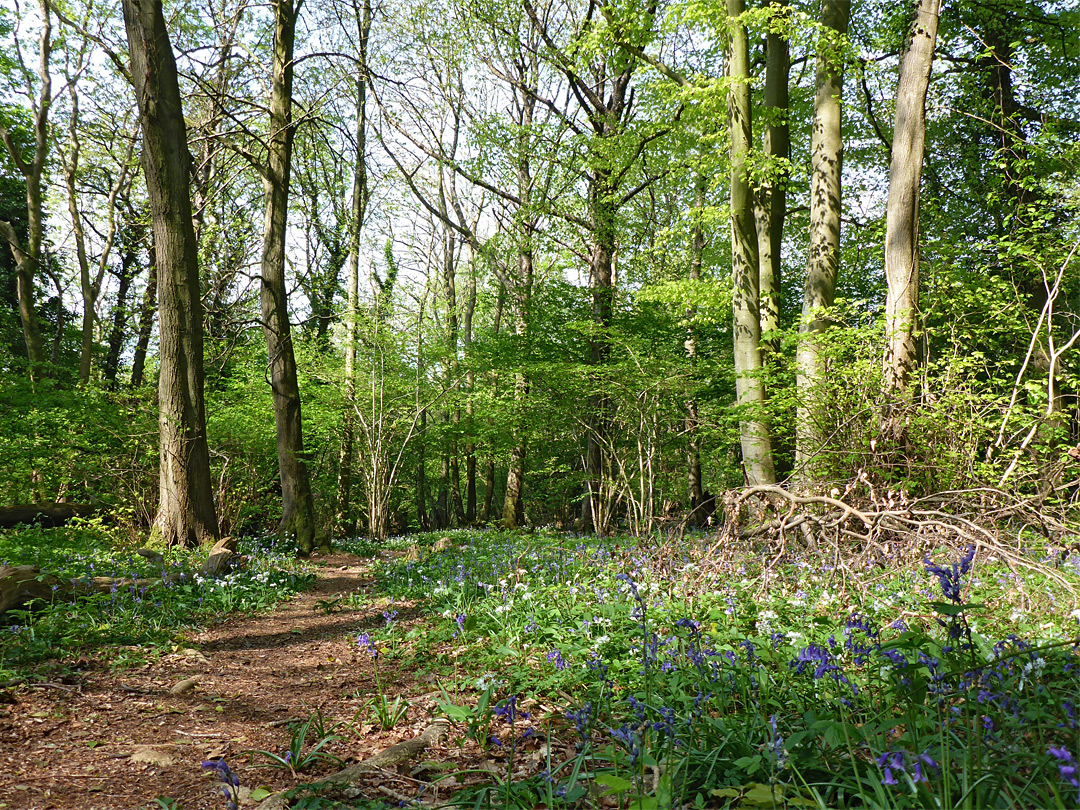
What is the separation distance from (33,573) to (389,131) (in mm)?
17561

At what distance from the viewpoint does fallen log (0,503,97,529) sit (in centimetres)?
844

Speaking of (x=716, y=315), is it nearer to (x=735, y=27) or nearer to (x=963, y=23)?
(x=735, y=27)

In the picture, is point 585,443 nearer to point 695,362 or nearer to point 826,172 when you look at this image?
point 695,362

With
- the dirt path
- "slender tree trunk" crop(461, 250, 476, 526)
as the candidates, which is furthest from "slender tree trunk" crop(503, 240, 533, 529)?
the dirt path

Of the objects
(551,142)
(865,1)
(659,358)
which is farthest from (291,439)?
(865,1)

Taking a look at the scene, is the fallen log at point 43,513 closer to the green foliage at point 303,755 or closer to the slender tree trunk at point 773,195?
the green foliage at point 303,755

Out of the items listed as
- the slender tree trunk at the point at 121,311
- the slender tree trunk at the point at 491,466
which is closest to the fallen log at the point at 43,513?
the slender tree trunk at the point at 491,466

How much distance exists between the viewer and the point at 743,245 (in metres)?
9.10

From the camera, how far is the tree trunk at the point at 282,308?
384 inches

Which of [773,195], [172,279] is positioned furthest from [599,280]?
[172,279]

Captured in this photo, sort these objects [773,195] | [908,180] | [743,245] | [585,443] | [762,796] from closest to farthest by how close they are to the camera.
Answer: [762,796] < [908,180] < [743,245] < [773,195] < [585,443]

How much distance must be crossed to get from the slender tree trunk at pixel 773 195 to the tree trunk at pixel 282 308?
24.4ft

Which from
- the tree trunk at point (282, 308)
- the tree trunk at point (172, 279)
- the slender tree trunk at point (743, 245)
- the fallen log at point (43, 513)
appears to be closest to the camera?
the tree trunk at point (172, 279)

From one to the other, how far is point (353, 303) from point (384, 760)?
1395 centimetres
